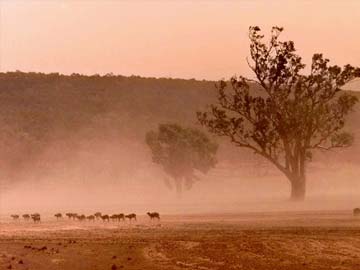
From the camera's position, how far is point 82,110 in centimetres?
16375

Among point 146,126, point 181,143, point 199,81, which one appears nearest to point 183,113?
point 146,126

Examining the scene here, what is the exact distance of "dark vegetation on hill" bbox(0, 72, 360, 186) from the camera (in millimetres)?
138625

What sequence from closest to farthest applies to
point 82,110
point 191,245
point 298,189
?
point 191,245 < point 298,189 < point 82,110

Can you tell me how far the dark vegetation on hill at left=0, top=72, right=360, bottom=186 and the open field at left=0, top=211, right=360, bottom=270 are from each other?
7975 centimetres

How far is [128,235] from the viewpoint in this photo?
3962cm

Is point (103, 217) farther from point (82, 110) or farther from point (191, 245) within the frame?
point (82, 110)

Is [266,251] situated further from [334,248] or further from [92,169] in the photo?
[92,169]

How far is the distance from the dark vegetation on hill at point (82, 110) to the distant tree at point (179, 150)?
39529 mm

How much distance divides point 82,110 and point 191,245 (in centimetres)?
13254

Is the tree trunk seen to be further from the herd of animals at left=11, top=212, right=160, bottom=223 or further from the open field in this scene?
the open field

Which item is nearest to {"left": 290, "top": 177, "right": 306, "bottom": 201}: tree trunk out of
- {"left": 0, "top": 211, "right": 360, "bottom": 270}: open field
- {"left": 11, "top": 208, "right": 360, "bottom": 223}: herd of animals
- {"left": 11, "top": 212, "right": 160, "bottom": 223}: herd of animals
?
{"left": 11, "top": 208, "right": 360, "bottom": 223}: herd of animals

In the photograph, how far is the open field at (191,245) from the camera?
93.7 feet

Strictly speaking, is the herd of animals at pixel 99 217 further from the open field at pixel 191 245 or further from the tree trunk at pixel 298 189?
the tree trunk at pixel 298 189

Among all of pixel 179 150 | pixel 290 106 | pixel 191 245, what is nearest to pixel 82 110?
pixel 179 150
